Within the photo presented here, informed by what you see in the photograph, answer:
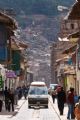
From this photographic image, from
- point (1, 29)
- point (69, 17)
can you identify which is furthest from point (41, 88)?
point (69, 17)

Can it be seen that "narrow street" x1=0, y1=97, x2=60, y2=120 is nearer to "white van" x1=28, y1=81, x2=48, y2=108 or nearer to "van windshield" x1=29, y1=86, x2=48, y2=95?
"white van" x1=28, y1=81, x2=48, y2=108

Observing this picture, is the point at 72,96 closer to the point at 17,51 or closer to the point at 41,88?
the point at 41,88

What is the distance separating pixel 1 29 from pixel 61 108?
61.9ft

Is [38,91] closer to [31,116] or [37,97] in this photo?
[37,97]

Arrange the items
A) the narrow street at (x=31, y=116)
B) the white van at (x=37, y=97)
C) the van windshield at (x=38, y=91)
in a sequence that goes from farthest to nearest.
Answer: the van windshield at (x=38, y=91), the white van at (x=37, y=97), the narrow street at (x=31, y=116)

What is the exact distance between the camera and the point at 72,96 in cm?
3562

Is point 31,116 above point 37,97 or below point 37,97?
above

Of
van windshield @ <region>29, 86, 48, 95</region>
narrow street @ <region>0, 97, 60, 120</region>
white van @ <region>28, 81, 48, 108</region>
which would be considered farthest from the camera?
van windshield @ <region>29, 86, 48, 95</region>

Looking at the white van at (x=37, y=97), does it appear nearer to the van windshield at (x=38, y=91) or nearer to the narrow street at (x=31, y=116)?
the van windshield at (x=38, y=91)

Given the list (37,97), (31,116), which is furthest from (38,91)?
(31,116)

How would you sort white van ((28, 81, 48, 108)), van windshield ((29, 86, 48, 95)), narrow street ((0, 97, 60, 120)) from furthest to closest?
1. van windshield ((29, 86, 48, 95))
2. white van ((28, 81, 48, 108))
3. narrow street ((0, 97, 60, 120))

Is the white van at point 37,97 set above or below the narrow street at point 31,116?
below

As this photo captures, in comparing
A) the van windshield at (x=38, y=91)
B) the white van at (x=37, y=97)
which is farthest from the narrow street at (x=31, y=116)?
the van windshield at (x=38, y=91)

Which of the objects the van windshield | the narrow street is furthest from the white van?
the narrow street
